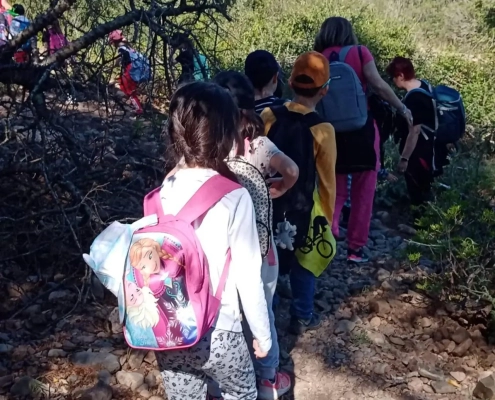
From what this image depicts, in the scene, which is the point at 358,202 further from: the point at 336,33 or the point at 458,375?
the point at 458,375

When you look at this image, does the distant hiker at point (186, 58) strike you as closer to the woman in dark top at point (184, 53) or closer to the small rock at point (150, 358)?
the woman in dark top at point (184, 53)

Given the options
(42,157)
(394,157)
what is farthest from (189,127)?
(394,157)

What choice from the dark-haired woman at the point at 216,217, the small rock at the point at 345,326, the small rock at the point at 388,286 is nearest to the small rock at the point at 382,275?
the small rock at the point at 388,286

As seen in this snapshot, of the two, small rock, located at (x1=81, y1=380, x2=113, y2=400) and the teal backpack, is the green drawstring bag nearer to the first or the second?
the teal backpack

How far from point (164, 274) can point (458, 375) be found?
2.02m

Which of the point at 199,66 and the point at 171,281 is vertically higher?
the point at 199,66

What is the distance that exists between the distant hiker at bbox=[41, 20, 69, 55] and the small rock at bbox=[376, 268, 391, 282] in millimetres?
2437

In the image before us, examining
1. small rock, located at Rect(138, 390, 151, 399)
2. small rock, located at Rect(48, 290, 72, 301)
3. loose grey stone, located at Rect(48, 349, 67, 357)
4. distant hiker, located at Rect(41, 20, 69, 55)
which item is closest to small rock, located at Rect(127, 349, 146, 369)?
small rock, located at Rect(138, 390, 151, 399)

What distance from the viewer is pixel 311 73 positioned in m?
3.18

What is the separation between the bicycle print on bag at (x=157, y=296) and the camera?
6.41 ft

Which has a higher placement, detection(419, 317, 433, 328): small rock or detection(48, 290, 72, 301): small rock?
detection(48, 290, 72, 301): small rock

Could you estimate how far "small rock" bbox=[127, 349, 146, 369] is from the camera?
3.20 m

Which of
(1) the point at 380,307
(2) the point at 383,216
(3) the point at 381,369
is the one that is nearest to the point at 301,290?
(3) the point at 381,369

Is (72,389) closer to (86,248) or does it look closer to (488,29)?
(86,248)
